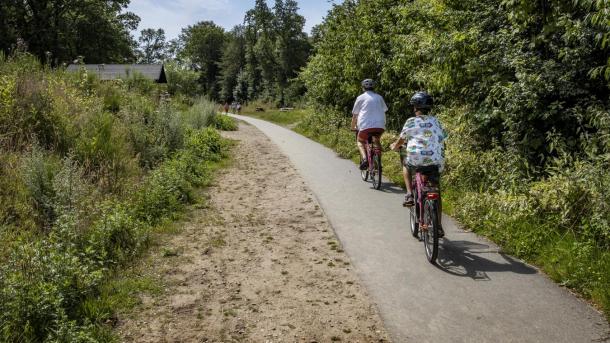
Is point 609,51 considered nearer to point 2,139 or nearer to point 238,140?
point 2,139

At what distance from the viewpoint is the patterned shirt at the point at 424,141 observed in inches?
219

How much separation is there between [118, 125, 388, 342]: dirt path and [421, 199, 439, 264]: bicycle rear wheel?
0.98 metres

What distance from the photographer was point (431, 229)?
5480 mm

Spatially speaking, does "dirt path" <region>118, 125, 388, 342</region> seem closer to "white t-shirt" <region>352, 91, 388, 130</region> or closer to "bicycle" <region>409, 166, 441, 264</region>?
"bicycle" <region>409, 166, 441, 264</region>

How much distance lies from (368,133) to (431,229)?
13.9 feet

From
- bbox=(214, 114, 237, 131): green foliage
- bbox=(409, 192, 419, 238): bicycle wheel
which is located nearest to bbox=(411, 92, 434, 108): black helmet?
bbox=(409, 192, 419, 238): bicycle wheel

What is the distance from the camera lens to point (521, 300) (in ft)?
14.7

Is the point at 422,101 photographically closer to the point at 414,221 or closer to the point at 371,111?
the point at 414,221

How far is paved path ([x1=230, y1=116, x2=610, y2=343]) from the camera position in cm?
394

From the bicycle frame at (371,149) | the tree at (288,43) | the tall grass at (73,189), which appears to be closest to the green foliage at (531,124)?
the bicycle frame at (371,149)

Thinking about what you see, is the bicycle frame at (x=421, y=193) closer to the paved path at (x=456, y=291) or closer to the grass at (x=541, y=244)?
the paved path at (x=456, y=291)

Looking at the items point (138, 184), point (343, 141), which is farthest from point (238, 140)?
point (138, 184)

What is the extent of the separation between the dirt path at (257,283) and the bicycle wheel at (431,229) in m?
0.98

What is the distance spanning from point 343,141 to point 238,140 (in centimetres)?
505
